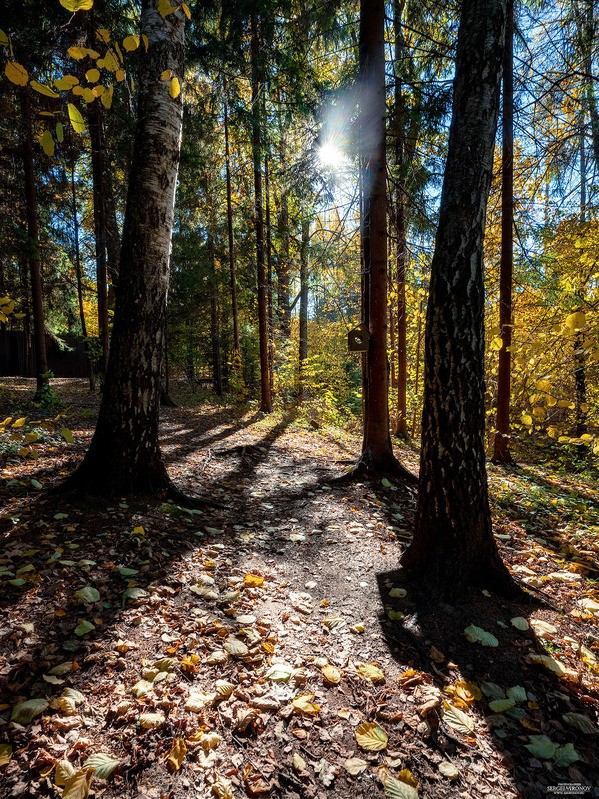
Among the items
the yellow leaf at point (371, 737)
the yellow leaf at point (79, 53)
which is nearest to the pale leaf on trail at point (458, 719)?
the yellow leaf at point (371, 737)

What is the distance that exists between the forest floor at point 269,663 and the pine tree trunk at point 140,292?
43cm

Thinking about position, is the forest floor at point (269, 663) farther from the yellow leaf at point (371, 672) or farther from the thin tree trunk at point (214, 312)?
the thin tree trunk at point (214, 312)

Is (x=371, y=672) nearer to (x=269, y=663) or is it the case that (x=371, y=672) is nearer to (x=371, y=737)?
(x=371, y=737)

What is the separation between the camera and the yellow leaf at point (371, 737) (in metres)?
1.73

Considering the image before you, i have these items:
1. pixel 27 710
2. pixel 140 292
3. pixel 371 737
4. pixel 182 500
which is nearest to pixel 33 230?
pixel 140 292

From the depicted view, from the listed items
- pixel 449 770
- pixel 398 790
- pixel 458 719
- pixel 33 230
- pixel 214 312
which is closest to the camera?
pixel 398 790

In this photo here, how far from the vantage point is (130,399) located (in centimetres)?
372

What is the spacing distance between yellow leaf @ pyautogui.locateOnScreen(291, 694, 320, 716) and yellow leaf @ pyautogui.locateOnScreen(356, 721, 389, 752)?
222 millimetres

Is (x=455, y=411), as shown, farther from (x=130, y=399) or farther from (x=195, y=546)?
(x=130, y=399)

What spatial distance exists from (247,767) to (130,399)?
299cm

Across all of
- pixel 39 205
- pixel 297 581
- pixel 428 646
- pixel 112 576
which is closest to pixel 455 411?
pixel 428 646

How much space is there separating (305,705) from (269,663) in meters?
0.35

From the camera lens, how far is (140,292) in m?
3.71

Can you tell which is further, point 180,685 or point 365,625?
point 365,625
